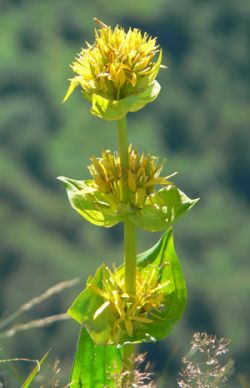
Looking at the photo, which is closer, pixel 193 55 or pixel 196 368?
pixel 196 368

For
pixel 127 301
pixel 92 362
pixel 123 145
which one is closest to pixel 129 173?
pixel 123 145

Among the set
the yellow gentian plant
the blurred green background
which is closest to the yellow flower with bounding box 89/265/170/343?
the yellow gentian plant

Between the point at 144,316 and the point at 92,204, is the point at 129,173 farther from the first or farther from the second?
the point at 144,316

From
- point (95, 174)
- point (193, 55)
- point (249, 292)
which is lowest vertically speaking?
point (249, 292)

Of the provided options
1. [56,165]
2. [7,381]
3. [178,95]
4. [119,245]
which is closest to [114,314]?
[7,381]

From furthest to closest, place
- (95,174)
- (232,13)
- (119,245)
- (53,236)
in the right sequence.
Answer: (232,13)
(53,236)
(119,245)
(95,174)

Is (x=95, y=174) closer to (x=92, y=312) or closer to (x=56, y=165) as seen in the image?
(x=92, y=312)

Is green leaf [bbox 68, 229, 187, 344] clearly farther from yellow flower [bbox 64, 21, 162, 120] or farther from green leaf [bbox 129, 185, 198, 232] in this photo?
yellow flower [bbox 64, 21, 162, 120]
